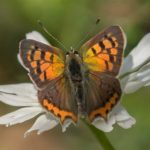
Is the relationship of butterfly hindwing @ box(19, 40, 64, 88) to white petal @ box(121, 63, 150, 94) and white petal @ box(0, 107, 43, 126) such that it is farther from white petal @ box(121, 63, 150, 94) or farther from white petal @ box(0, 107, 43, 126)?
white petal @ box(121, 63, 150, 94)

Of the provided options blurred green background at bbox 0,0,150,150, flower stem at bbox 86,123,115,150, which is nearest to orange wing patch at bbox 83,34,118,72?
flower stem at bbox 86,123,115,150

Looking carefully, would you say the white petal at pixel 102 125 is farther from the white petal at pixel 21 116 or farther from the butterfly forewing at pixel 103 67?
the white petal at pixel 21 116

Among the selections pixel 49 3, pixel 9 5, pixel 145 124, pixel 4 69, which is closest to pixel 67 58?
pixel 145 124

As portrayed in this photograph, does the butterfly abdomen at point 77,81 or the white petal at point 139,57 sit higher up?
the butterfly abdomen at point 77,81

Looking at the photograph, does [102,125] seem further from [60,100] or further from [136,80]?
[136,80]

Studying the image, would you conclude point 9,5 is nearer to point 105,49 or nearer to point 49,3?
point 49,3

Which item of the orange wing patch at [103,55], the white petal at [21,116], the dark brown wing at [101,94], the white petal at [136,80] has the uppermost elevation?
the orange wing patch at [103,55]

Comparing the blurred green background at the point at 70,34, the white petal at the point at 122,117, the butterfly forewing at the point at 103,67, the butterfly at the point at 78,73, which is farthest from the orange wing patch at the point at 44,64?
the blurred green background at the point at 70,34
